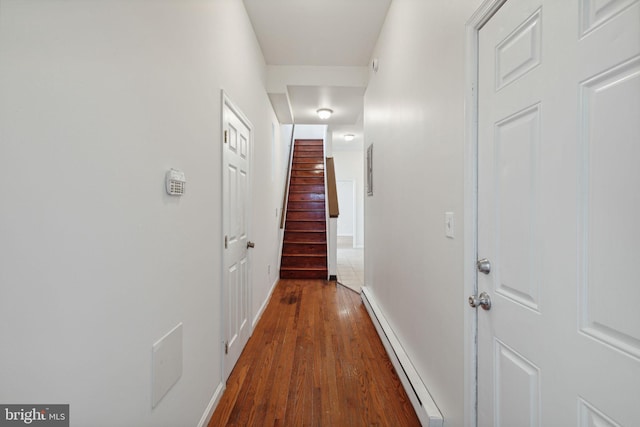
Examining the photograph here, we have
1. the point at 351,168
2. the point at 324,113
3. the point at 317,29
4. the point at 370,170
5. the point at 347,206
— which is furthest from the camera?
the point at 347,206

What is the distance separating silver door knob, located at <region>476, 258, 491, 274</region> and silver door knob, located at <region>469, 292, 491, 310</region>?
0.09 meters

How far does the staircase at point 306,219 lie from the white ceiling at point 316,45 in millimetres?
2114

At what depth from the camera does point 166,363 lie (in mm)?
1188

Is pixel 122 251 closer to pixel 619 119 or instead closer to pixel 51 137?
pixel 51 137

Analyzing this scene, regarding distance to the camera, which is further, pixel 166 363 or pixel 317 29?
Answer: pixel 317 29

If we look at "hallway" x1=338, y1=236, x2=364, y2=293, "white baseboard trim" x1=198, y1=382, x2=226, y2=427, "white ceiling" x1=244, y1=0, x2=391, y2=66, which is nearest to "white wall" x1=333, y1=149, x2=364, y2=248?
"hallway" x1=338, y1=236, x2=364, y2=293

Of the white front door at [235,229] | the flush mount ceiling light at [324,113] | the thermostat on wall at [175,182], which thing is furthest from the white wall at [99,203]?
A: the flush mount ceiling light at [324,113]

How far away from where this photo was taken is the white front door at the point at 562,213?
61 cm

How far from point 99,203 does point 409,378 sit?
72.9 inches

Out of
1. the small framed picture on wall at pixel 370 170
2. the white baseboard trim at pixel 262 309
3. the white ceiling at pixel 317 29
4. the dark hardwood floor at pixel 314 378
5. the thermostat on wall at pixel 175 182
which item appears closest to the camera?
the thermostat on wall at pixel 175 182

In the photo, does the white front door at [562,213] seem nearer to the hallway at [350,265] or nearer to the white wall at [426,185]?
the white wall at [426,185]

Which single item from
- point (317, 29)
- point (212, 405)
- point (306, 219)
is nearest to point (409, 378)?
point (212, 405)

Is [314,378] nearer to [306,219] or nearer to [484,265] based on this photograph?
[484,265]

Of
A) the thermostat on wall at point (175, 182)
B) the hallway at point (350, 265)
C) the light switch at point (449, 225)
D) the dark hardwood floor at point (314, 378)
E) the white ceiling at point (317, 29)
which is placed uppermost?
Result: the white ceiling at point (317, 29)
